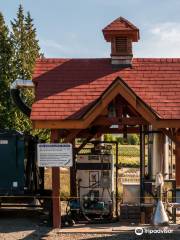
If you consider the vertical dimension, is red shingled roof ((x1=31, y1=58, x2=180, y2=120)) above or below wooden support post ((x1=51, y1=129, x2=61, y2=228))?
above

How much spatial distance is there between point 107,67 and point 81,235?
17.4 ft

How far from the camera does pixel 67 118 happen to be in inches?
547

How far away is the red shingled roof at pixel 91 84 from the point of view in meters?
14.2

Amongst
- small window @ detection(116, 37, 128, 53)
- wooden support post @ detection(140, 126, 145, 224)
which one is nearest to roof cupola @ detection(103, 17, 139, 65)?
small window @ detection(116, 37, 128, 53)

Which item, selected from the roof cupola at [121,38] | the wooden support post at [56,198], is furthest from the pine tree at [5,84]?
the wooden support post at [56,198]

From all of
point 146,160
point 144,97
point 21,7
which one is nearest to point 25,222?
point 146,160

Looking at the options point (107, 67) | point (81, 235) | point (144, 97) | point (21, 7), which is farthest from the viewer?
point (21, 7)

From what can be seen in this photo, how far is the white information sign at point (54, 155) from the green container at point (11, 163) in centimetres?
149

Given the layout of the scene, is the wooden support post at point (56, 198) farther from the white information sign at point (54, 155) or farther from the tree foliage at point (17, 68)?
the tree foliage at point (17, 68)

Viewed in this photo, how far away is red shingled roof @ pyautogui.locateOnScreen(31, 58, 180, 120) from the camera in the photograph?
46.6ft

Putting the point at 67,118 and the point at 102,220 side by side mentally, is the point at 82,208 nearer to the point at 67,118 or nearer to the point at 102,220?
the point at 102,220

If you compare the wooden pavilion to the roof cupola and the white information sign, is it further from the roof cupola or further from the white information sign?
the white information sign

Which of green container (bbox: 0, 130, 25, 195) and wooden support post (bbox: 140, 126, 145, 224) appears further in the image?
green container (bbox: 0, 130, 25, 195)

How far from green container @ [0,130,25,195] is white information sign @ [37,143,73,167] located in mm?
1488
